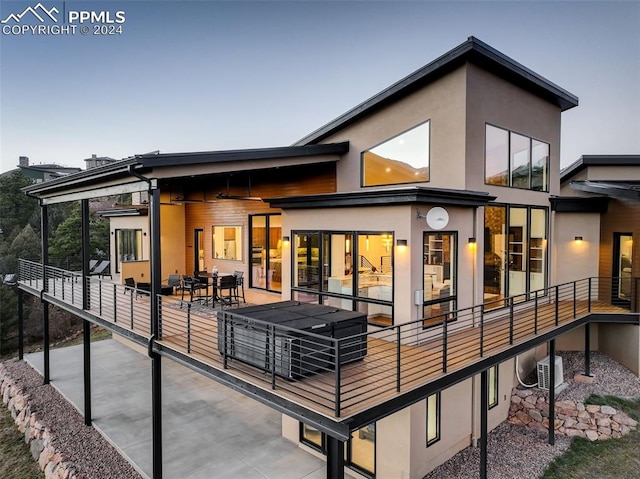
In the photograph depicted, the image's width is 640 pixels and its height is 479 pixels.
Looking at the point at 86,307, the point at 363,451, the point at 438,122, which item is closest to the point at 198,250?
the point at 86,307

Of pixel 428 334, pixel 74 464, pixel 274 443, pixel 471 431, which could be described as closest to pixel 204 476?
pixel 274 443

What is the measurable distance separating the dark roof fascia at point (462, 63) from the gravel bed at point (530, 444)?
24.8ft

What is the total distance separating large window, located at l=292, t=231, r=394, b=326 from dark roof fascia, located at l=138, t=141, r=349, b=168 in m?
1.84

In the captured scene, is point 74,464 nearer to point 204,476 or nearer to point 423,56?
point 204,476

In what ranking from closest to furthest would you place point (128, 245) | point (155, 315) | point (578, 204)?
1. point (155, 315)
2. point (578, 204)
3. point (128, 245)

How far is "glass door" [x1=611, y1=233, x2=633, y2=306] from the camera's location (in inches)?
465

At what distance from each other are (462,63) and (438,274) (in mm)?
4341

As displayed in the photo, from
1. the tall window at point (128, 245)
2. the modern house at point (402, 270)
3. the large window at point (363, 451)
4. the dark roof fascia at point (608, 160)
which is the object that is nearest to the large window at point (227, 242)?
the modern house at point (402, 270)

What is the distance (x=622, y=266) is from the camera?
12289mm

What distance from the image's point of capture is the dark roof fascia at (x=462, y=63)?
8.02 meters

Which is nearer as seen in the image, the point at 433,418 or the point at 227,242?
the point at 433,418

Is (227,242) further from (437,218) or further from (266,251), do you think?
(437,218)

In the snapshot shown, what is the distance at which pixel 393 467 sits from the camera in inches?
259

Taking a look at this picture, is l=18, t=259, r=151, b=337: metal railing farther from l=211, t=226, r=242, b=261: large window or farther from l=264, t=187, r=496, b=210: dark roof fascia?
l=264, t=187, r=496, b=210: dark roof fascia
